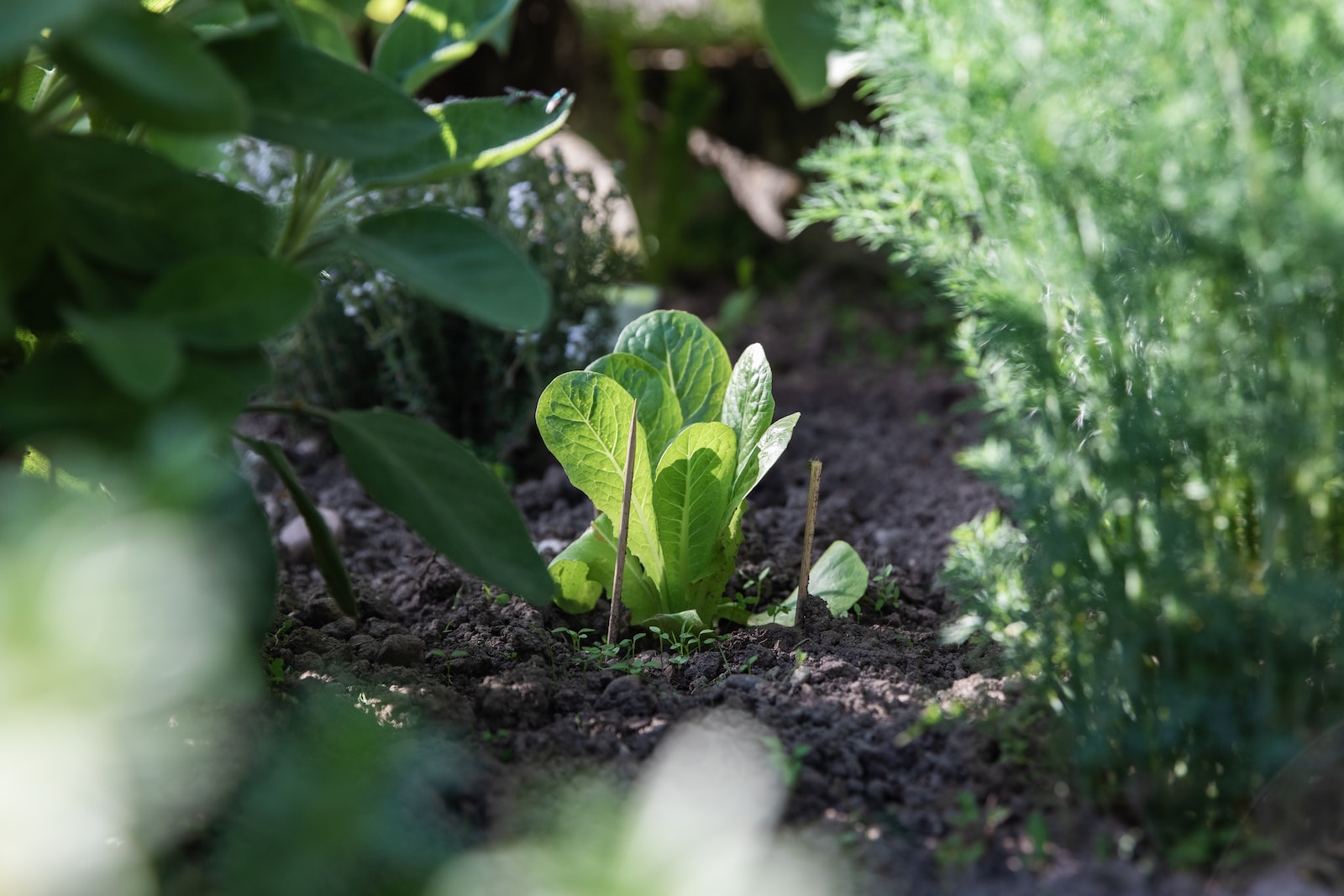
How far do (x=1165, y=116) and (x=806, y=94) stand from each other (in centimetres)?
115

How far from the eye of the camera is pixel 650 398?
4.55 feet

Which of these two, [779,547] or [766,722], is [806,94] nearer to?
[779,547]

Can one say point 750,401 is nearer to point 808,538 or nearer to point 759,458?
point 759,458

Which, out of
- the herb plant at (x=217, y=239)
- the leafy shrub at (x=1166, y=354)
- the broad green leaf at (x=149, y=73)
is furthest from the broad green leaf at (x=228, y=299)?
the leafy shrub at (x=1166, y=354)

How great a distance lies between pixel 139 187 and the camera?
0.84m

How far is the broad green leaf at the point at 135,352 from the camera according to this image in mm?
695

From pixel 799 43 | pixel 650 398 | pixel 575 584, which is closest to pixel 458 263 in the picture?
pixel 650 398

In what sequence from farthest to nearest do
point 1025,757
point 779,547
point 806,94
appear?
point 806,94 < point 779,547 < point 1025,757

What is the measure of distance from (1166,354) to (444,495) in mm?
679

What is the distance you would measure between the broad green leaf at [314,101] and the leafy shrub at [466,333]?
1.14 m

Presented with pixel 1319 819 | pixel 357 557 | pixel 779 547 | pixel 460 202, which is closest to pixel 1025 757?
pixel 1319 819

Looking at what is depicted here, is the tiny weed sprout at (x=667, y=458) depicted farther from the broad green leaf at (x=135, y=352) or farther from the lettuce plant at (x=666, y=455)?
the broad green leaf at (x=135, y=352)

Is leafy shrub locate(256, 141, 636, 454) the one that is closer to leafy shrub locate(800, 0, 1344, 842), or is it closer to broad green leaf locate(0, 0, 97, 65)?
leafy shrub locate(800, 0, 1344, 842)


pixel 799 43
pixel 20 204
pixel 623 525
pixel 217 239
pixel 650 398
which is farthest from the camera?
pixel 799 43
